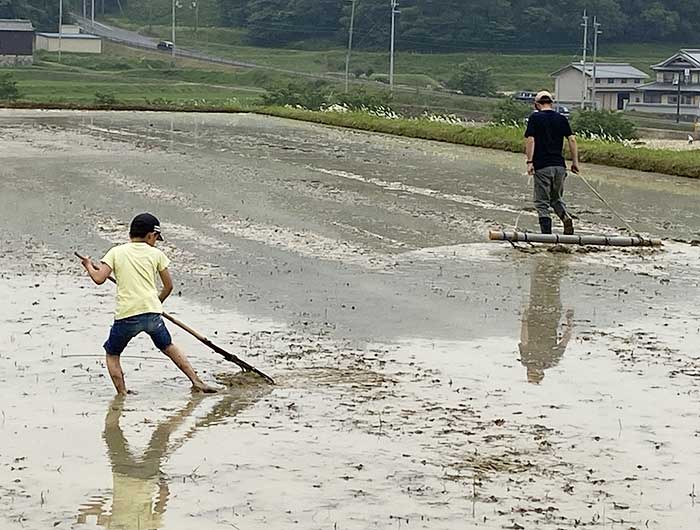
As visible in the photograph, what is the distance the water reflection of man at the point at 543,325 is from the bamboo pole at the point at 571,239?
2.70 feet

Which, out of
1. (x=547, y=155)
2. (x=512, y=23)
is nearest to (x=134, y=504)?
(x=547, y=155)

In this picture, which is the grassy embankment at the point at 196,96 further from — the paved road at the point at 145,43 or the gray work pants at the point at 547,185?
the gray work pants at the point at 547,185

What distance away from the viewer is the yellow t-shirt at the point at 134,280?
26.3 ft

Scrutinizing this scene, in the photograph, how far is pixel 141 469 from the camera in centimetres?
654

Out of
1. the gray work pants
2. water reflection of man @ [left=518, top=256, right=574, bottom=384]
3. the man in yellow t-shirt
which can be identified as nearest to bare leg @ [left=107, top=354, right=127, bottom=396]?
the man in yellow t-shirt

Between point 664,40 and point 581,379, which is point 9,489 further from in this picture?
point 664,40

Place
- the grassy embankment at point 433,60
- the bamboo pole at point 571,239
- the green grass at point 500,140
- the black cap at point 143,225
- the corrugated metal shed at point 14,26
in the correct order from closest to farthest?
1. the black cap at point 143,225
2. the bamboo pole at point 571,239
3. the green grass at point 500,140
4. the corrugated metal shed at point 14,26
5. the grassy embankment at point 433,60

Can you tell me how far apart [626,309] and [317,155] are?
14.5m

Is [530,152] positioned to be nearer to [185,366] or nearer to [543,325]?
[543,325]

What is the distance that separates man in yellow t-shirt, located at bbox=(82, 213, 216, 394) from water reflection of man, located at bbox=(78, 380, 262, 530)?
215 mm

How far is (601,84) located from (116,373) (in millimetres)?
68952

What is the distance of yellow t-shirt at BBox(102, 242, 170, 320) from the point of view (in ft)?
26.3

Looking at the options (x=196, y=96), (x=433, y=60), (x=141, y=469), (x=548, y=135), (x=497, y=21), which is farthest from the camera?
(x=497, y=21)

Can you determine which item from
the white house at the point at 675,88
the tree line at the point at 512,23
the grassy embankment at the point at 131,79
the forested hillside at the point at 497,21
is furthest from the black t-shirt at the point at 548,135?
the tree line at the point at 512,23
